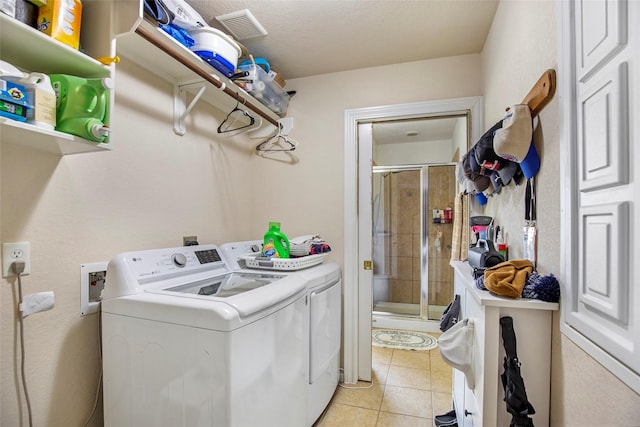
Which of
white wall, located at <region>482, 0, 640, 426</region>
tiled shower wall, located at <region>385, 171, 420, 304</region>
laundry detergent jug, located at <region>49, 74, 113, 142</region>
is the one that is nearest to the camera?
white wall, located at <region>482, 0, 640, 426</region>

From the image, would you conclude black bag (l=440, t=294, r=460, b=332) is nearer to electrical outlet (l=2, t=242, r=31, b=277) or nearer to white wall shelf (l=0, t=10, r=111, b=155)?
white wall shelf (l=0, t=10, r=111, b=155)

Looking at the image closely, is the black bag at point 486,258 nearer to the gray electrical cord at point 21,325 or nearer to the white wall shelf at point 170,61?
the white wall shelf at point 170,61

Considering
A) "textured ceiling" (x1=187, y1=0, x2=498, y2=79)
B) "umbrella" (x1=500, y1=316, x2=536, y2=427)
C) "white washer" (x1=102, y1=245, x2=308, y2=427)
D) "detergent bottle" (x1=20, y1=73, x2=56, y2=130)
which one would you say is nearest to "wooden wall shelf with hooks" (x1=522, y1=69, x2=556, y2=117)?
"umbrella" (x1=500, y1=316, x2=536, y2=427)

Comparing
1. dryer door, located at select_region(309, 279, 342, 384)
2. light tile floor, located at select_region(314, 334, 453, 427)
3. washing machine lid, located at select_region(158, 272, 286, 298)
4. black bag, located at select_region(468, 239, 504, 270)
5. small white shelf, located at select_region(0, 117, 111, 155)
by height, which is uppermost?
small white shelf, located at select_region(0, 117, 111, 155)

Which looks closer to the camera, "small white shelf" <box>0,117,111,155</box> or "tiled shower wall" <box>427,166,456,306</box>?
"small white shelf" <box>0,117,111,155</box>

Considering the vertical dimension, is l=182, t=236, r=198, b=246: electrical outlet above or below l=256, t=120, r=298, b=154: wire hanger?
below

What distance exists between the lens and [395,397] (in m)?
2.09

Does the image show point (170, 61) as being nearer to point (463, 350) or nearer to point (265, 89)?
point (265, 89)

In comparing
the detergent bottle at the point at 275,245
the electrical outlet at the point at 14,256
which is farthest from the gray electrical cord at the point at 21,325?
the detergent bottle at the point at 275,245

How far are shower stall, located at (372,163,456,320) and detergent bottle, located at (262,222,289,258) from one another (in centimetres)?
220

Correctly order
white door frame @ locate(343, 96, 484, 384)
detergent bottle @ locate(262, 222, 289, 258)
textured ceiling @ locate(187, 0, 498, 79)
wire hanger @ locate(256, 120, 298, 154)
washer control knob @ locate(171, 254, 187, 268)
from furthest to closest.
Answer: wire hanger @ locate(256, 120, 298, 154) → white door frame @ locate(343, 96, 484, 384) → detergent bottle @ locate(262, 222, 289, 258) → textured ceiling @ locate(187, 0, 498, 79) → washer control knob @ locate(171, 254, 187, 268)

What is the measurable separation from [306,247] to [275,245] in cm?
20

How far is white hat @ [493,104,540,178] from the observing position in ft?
3.51

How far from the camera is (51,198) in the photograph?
3.77ft
